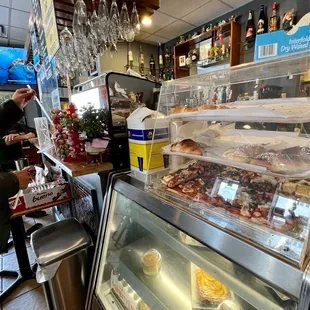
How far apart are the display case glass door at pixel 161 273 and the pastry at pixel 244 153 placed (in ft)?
1.04

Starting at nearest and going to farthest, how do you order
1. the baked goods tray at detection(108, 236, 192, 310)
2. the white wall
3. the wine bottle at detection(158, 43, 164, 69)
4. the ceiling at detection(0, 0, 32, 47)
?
the baked goods tray at detection(108, 236, 192, 310) → the ceiling at detection(0, 0, 32, 47) → the white wall → the wine bottle at detection(158, 43, 164, 69)

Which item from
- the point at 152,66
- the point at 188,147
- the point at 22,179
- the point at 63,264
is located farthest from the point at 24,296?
the point at 152,66

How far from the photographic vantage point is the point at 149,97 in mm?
1458

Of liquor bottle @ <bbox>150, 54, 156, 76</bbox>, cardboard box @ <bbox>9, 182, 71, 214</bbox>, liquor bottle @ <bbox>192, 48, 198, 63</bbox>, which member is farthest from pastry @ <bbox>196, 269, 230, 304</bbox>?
liquor bottle @ <bbox>150, 54, 156, 76</bbox>

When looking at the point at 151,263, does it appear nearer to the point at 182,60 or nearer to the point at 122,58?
the point at 182,60

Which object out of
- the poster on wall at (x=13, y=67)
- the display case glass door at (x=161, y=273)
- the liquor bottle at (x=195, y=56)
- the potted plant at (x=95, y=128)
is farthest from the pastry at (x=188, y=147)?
the poster on wall at (x=13, y=67)

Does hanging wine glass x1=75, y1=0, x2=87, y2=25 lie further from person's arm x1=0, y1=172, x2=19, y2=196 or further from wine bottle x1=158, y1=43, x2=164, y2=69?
wine bottle x1=158, y1=43, x2=164, y2=69

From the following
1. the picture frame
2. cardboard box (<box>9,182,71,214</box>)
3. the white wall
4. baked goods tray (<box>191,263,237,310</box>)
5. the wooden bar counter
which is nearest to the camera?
baked goods tray (<box>191,263,237,310</box>)

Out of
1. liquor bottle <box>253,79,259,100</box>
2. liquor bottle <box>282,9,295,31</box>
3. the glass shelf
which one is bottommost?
liquor bottle <box>253,79,259,100</box>

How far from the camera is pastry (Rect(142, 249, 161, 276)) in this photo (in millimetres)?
1081

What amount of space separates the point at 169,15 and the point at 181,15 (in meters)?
0.19

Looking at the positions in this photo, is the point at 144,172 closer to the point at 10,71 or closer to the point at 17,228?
the point at 17,228

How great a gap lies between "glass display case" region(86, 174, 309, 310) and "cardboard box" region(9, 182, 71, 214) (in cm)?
74

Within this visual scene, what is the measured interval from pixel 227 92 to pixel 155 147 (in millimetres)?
440
